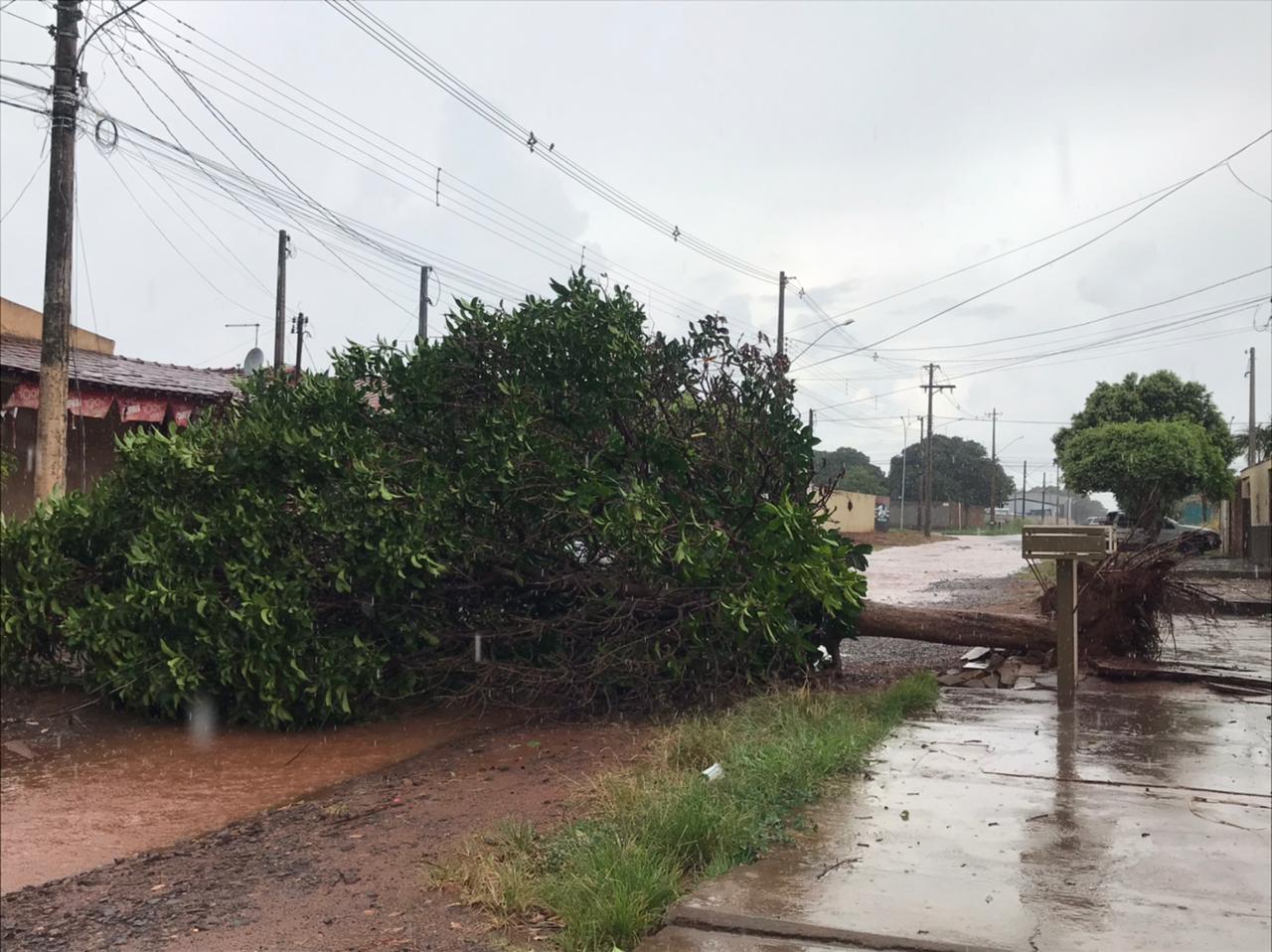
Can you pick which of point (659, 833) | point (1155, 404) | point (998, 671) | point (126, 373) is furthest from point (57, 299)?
point (1155, 404)

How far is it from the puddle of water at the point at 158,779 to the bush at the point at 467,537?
0.93 feet

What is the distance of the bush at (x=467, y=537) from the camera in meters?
8.24

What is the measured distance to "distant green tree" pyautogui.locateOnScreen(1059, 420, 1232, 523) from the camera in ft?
95.5

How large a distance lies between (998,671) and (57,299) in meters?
9.08

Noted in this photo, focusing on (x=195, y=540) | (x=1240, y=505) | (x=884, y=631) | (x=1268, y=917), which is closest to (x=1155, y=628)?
(x=884, y=631)

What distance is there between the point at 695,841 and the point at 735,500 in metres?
4.34

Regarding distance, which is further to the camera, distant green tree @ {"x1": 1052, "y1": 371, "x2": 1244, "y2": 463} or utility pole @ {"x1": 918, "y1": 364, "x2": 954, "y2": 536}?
utility pole @ {"x1": 918, "y1": 364, "x2": 954, "y2": 536}

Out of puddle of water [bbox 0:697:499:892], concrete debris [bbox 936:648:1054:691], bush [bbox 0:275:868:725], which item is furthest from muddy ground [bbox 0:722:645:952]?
concrete debris [bbox 936:648:1054:691]

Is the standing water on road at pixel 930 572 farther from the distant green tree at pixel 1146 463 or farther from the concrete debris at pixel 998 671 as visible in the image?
the distant green tree at pixel 1146 463

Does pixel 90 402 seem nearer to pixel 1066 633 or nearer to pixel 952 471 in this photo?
pixel 1066 633

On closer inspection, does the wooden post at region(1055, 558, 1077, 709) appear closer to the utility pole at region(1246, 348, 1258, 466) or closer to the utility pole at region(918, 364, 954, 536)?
the utility pole at region(1246, 348, 1258, 466)

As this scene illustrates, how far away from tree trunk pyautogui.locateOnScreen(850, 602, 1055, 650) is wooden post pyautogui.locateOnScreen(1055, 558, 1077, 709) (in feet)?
5.52

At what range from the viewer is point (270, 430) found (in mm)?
8523

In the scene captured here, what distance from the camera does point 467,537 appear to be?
8484mm
